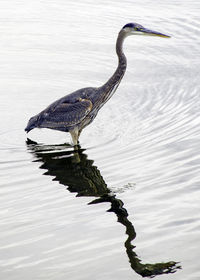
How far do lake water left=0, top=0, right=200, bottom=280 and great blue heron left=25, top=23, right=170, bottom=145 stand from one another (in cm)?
30

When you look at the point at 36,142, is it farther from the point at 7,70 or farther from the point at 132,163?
the point at 7,70

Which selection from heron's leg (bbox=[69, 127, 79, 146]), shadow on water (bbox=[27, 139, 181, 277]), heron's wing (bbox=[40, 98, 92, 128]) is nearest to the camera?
shadow on water (bbox=[27, 139, 181, 277])

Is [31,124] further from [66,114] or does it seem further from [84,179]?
[84,179]

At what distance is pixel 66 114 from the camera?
44.8ft

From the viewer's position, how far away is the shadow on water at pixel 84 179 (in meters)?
8.23

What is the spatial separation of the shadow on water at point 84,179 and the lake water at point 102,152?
0.02m

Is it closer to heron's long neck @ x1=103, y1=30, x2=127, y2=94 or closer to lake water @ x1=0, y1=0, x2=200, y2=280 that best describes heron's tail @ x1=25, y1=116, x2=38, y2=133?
lake water @ x1=0, y1=0, x2=200, y2=280

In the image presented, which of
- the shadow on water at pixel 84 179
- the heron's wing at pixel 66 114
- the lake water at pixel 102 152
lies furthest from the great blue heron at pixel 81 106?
the shadow on water at pixel 84 179

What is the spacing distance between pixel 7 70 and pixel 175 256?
9.93 m

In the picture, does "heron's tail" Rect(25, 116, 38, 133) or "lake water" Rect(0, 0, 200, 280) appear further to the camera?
"heron's tail" Rect(25, 116, 38, 133)

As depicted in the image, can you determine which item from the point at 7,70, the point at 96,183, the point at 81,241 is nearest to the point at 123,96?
the point at 7,70

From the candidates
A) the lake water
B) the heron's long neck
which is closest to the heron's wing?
the lake water

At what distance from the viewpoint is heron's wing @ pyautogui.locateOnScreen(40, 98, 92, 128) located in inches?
531

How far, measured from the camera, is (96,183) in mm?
11344
